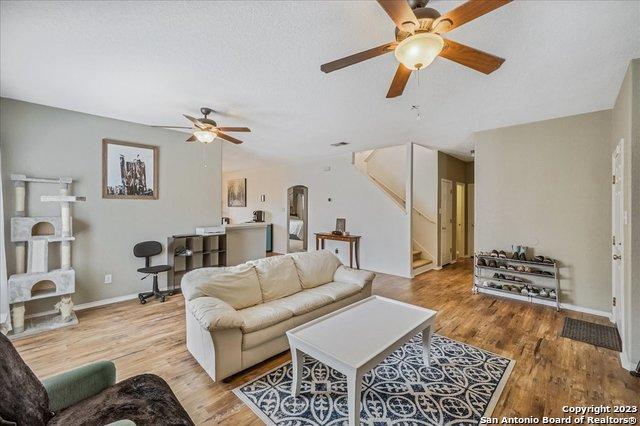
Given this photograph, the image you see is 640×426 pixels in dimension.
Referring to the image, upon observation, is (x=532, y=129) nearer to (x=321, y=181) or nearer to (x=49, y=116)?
(x=321, y=181)

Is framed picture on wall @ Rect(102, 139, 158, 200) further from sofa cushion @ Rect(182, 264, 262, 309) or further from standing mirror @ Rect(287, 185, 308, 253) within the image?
standing mirror @ Rect(287, 185, 308, 253)

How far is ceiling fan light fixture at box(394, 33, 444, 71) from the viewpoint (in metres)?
1.61

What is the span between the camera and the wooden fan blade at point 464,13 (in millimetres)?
1390

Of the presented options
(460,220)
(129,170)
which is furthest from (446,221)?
(129,170)

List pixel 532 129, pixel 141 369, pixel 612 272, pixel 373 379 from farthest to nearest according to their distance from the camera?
pixel 532 129 < pixel 612 272 < pixel 141 369 < pixel 373 379

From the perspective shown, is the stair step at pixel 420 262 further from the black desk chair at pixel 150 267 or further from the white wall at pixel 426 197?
the black desk chair at pixel 150 267

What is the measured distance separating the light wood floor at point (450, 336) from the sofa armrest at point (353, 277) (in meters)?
0.99

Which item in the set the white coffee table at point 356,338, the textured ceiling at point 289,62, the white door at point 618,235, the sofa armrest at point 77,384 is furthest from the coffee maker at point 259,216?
the white door at point 618,235

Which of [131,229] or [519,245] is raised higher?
[131,229]

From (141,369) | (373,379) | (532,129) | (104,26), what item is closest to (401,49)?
(104,26)

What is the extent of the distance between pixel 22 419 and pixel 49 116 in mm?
3975

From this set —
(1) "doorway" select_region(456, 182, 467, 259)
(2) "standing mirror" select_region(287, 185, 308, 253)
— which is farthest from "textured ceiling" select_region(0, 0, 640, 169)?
(2) "standing mirror" select_region(287, 185, 308, 253)

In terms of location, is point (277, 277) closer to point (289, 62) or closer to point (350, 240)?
point (289, 62)

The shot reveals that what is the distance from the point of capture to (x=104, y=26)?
6.51 feet
